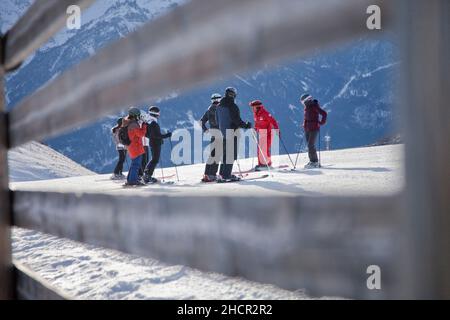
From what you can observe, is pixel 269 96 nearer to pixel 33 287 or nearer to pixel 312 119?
pixel 312 119

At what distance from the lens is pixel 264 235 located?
62 cm

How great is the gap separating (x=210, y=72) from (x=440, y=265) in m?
0.31

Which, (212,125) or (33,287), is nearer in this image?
(33,287)

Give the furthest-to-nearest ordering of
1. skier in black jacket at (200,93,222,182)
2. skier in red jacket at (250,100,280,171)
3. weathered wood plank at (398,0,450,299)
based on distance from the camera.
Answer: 1. skier in red jacket at (250,100,280,171)
2. skier in black jacket at (200,93,222,182)
3. weathered wood plank at (398,0,450,299)

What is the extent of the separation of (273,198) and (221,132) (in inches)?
243

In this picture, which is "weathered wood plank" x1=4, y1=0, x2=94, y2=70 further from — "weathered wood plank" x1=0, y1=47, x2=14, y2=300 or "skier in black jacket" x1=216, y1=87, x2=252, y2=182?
"skier in black jacket" x1=216, y1=87, x2=252, y2=182

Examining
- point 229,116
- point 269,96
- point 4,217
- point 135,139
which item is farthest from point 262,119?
point 269,96

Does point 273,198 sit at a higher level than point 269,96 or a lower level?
lower

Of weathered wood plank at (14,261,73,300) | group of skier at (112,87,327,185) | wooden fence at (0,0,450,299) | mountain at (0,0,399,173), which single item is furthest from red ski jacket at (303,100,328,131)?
mountain at (0,0,399,173)

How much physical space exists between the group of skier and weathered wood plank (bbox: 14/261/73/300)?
17.0 ft

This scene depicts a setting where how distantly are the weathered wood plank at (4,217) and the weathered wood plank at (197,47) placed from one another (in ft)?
1.47

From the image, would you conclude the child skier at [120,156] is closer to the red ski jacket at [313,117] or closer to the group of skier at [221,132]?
the group of skier at [221,132]

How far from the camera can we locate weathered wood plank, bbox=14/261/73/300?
3.07ft
